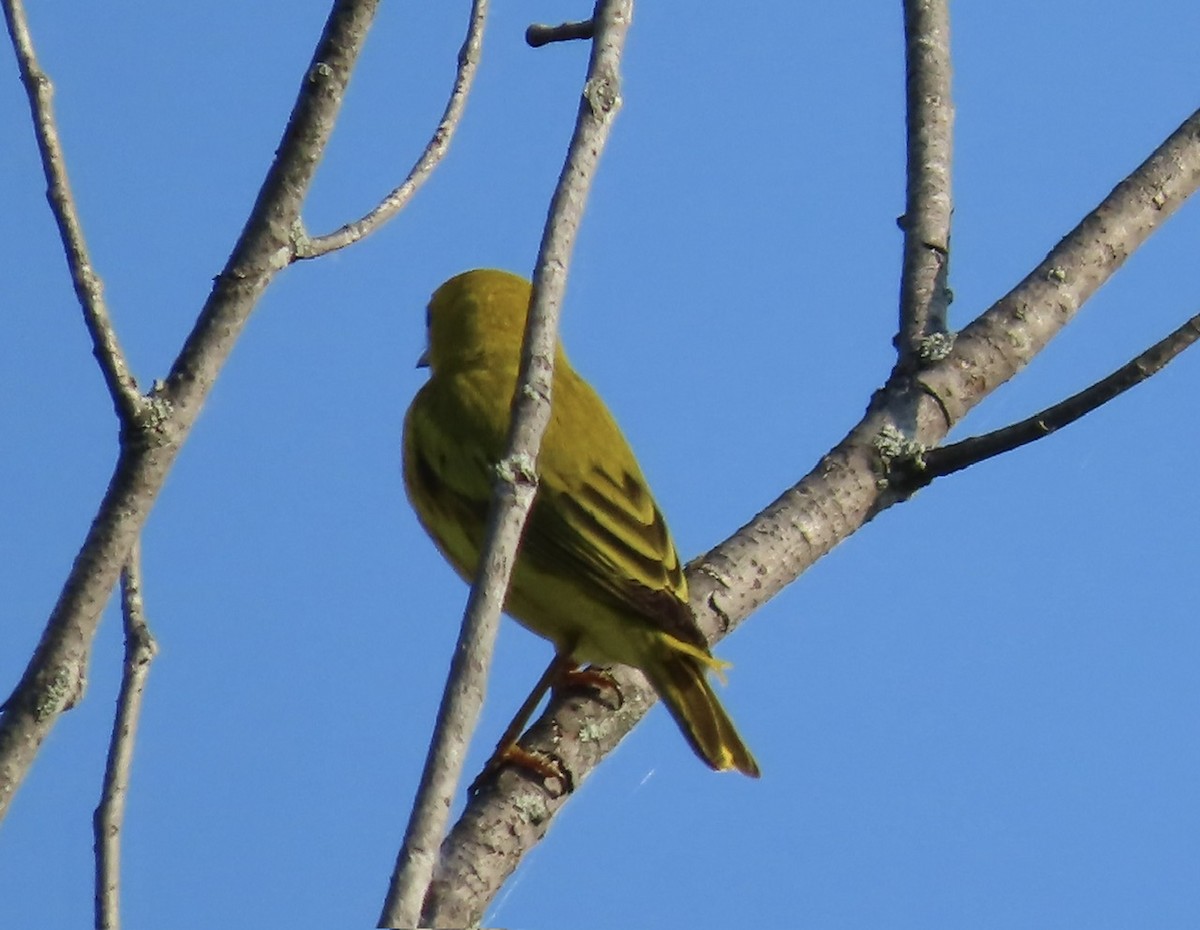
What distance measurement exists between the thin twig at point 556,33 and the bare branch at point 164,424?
114 centimetres

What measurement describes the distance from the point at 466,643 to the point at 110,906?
2.88 ft

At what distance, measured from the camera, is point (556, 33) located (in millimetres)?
4312

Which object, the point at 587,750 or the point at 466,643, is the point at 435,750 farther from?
the point at 587,750

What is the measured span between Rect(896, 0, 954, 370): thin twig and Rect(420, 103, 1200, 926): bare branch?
0.35ft

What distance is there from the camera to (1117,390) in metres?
4.05

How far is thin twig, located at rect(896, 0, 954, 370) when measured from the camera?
16.7 ft

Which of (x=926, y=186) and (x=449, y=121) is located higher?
(x=926, y=186)

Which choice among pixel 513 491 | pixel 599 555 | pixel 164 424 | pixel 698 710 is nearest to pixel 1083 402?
pixel 698 710

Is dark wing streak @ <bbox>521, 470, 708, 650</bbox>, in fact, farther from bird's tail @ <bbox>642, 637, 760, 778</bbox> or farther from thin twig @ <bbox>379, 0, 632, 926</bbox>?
thin twig @ <bbox>379, 0, 632, 926</bbox>

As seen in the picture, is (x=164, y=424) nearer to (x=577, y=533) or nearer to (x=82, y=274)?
(x=82, y=274)

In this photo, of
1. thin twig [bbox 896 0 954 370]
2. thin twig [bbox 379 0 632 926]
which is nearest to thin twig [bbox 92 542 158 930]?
thin twig [bbox 379 0 632 926]

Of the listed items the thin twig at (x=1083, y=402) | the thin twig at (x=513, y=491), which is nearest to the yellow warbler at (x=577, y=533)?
the thin twig at (x=1083, y=402)

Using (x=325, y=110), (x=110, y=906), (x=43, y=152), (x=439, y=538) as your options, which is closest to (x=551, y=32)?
(x=325, y=110)

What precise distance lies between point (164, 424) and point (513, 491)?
0.62 m
